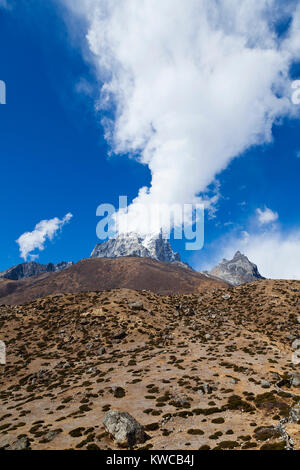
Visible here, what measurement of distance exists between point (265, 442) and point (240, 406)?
40.6 feet

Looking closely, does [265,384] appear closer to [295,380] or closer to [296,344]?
[295,380]

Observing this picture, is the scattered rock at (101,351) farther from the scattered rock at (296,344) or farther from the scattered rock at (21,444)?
the scattered rock at (296,344)

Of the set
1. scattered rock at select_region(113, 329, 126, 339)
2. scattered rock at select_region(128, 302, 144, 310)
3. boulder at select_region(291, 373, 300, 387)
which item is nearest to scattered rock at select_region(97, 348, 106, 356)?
scattered rock at select_region(113, 329, 126, 339)

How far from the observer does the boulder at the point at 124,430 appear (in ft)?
88.1

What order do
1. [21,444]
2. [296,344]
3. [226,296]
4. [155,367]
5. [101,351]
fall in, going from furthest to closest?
[226,296] < [101,351] < [296,344] < [155,367] < [21,444]

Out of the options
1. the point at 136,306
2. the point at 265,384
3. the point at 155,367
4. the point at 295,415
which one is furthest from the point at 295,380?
the point at 136,306

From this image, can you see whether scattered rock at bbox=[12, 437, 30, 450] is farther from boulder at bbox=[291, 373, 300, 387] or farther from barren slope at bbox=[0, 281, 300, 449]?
boulder at bbox=[291, 373, 300, 387]

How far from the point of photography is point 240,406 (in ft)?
114

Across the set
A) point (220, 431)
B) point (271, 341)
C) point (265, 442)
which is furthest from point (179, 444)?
point (271, 341)

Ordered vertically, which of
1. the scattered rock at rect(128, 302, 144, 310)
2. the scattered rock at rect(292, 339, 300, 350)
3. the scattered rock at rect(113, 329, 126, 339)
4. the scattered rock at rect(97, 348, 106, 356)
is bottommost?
the scattered rock at rect(97, 348, 106, 356)

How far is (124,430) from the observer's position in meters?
27.3

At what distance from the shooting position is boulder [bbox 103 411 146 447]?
88.1ft

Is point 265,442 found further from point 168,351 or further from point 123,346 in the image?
point 123,346
